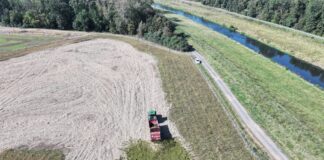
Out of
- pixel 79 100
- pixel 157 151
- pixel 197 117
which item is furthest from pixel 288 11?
pixel 157 151

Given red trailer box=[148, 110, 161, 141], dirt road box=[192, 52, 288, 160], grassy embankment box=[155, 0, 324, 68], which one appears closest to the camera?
dirt road box=[192, 52, 288, 160]

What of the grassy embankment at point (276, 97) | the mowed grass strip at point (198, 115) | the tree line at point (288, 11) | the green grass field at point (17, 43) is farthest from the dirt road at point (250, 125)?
the tree line at point (288, 11)

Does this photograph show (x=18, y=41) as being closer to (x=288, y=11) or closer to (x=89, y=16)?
(x=89, y=16)

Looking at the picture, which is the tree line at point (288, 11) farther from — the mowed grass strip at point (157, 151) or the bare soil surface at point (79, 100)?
the mowed grass strip at point (157, 151)

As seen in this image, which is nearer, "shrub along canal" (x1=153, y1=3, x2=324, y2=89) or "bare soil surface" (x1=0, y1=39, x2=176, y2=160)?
"bare soil surface" (x1=0, y1=39, x2=176, y2=160)

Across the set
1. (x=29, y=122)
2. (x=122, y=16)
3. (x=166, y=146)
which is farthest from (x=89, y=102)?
(x=122, y=16)

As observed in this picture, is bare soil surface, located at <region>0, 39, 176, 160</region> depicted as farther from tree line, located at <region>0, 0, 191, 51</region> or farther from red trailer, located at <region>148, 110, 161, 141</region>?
tree line, located at <region>0, 0, 191, 51</region>

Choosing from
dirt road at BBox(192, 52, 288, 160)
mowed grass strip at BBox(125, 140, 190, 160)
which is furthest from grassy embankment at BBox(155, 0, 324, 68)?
mowed grass strip at BBox(125, 140, 190, 160)
